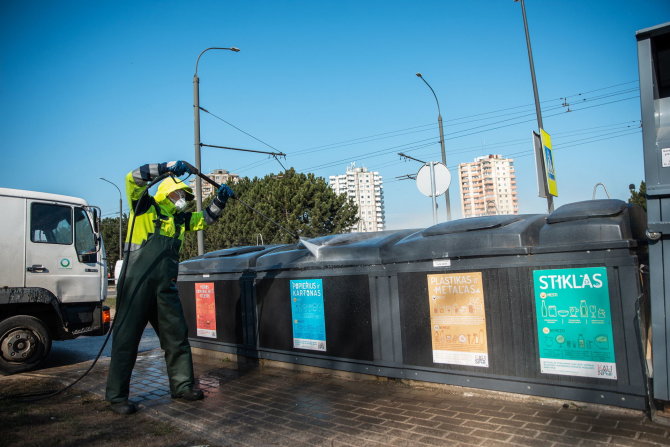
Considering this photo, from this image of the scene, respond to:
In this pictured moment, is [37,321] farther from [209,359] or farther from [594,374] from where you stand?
[594,374]

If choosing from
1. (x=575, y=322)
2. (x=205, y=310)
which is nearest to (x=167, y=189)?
(x=205, y=310)

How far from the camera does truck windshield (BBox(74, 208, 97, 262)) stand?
7.50 meters

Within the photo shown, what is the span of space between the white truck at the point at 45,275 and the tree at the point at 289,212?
30039mm

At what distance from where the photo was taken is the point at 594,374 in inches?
140

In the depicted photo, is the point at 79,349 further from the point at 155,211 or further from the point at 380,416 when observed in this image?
the point at 380,416

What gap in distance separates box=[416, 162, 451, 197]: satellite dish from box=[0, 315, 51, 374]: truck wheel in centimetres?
611

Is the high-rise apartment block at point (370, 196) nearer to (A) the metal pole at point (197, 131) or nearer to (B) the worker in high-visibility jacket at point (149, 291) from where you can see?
(A) the metal pole at point (197, 131)

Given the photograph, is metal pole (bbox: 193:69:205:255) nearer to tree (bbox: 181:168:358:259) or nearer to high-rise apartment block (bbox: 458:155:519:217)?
tree (bbox: 181:168:358:259)

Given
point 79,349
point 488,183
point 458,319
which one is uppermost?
point 488,183

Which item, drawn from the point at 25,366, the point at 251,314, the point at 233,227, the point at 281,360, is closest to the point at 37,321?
the point at 25,366

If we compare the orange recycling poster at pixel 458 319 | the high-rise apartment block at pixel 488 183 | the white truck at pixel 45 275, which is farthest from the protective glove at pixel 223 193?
the high-rise apartment block at pixel 488 183

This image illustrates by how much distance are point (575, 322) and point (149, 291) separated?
3.75 meters

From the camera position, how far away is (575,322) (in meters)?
3.63

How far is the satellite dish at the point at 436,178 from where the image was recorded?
789 cm
